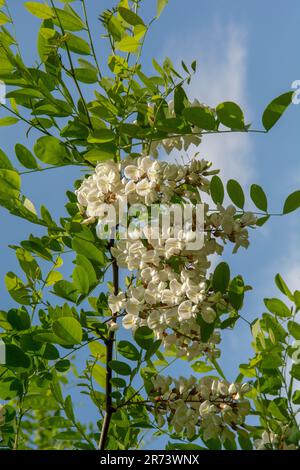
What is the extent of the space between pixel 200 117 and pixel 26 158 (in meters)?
0.46

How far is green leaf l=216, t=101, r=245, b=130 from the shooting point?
1.28m

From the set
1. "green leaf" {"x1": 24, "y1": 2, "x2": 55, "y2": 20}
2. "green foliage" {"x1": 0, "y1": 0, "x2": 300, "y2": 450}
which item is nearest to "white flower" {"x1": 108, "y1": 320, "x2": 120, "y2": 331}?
"green foliage" {"x1": 0, "y1": 0, "x2": 300, "y2": 450}

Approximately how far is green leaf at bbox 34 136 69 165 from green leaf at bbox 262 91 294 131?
1.50 feet

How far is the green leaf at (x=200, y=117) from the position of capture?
4.21 ft

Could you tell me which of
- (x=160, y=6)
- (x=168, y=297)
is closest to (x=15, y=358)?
(x=168, y=297)

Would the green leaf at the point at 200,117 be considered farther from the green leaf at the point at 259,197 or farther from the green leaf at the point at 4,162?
the green leaf at the point at 4,162

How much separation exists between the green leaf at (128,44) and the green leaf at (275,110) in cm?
32

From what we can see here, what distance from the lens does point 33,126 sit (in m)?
1.56

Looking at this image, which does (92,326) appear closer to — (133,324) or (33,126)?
(133,324)

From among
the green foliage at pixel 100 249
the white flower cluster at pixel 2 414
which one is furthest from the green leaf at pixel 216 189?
the white flower cluster at pixel 2 414

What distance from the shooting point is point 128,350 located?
1444mm

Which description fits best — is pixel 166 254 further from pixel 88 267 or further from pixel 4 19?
pixel 4 19

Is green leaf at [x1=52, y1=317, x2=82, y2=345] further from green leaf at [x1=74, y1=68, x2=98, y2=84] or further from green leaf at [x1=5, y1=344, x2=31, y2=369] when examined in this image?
green leaf at [x1=74, y1=68, x2=98, y2=84]

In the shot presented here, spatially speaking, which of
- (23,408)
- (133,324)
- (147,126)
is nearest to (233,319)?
(133,324)
